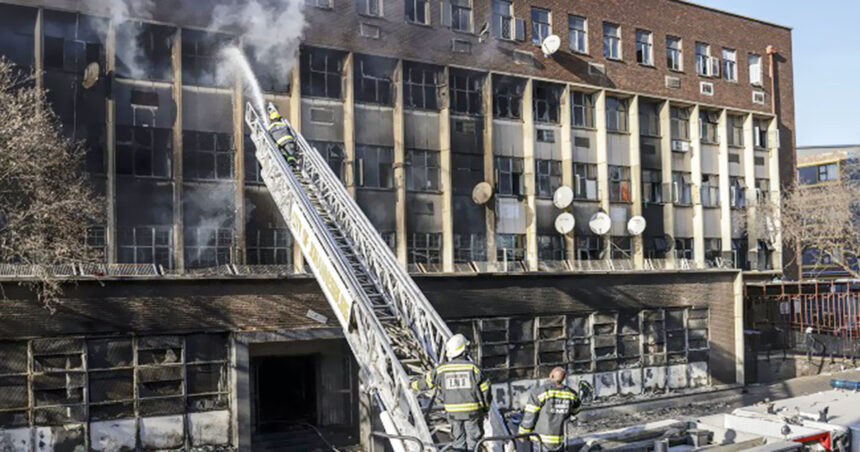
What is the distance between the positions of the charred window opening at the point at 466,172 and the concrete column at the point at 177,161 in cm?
846

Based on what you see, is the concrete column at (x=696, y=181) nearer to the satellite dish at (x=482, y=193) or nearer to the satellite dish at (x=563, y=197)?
the satellite dish at (x=563, y=197)

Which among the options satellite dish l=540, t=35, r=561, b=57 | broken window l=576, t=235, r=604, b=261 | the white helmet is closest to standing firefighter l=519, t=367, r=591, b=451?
the white helmet

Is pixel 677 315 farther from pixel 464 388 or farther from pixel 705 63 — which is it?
pixel 464 388

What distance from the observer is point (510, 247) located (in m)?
26.6

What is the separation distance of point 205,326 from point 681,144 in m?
19.6

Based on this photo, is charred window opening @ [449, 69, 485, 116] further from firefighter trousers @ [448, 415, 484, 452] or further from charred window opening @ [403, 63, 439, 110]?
firefighter trousers @ [448, 415, 484, 452]

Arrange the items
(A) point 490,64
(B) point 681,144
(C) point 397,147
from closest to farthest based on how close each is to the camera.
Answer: (C) point 397,147 → (A) point 490,64 → (B) point 681,144

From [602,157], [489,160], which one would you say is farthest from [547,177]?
[489,160]

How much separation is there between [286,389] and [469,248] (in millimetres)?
6928

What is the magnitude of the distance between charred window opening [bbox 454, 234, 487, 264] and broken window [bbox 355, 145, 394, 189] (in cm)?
288

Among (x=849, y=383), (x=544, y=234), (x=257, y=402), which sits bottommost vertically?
(x=257, y=402)

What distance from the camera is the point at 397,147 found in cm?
2439

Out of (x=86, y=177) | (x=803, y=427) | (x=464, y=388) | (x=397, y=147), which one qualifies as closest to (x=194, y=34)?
(x=86, y=177)

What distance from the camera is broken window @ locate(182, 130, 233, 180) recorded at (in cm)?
2128
